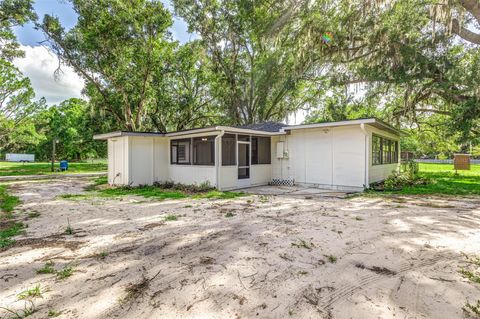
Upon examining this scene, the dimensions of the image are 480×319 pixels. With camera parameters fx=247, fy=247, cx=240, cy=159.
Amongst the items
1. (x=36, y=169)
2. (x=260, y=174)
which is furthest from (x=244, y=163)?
(x=36, y=169)

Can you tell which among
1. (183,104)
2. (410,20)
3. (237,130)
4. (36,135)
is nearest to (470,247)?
(237,130)

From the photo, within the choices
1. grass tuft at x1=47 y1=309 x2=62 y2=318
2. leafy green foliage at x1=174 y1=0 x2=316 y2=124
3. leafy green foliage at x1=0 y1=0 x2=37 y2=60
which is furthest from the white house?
leafy green foliage at x1=0 y1=0 x2=37 y2=60

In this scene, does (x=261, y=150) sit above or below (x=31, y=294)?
above

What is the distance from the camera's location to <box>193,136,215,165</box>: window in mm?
9719

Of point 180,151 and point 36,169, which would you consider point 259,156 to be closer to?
point 180,151

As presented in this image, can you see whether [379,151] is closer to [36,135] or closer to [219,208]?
[219,208]

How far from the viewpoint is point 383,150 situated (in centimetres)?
1131

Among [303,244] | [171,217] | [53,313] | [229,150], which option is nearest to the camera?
[53,313]

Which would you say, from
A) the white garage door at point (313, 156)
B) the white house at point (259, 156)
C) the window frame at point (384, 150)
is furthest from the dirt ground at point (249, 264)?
the window frame at point (384, 150)

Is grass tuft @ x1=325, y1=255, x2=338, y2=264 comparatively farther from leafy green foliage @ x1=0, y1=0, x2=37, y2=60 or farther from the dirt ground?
leafy green foliage @ x1=0, y1=0, x2=37, y2=60

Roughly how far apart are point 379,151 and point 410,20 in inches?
212

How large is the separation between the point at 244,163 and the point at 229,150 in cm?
107

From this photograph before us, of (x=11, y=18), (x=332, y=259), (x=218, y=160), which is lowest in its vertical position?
(x=332, y=259)

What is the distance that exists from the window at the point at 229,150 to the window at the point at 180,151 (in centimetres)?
191
